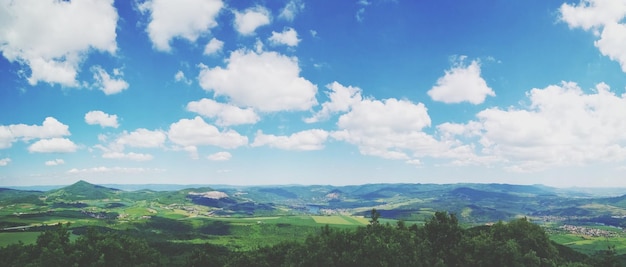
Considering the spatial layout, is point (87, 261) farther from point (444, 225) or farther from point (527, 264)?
point (527, 264)

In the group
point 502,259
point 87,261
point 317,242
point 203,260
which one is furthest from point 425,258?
point 87,261

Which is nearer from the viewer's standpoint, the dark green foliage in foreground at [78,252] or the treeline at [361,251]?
the dark green foliage in foreground at [78,252]

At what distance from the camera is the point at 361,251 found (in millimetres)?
88000

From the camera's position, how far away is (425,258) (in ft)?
300

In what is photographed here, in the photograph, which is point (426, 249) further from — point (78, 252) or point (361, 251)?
point (78, 252)

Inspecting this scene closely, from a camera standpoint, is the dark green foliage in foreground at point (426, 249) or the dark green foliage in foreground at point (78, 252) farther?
the dark green foliage in foreground at point (426, 249)

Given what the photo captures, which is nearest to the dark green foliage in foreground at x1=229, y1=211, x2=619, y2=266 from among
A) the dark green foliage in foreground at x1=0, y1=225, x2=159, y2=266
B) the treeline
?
the treeline

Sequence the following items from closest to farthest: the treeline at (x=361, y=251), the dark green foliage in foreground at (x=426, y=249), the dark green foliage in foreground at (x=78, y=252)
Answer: the dark green foliage in foreground at (x=78, y=252)
the treeline at (x=361, y=251)
the dark green foliage in foreground at (x=426, y=249)

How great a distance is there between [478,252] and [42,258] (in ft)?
320

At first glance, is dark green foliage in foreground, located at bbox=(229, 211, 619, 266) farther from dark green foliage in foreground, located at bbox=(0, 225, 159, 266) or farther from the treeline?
dark green foliage in foreground, located at bbox=(0, 225, 159, 266)

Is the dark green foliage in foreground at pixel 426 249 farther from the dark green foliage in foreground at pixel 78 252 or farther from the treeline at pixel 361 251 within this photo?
the dark green foliage in foreground at pixel 78 252

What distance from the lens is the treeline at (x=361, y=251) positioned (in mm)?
83688

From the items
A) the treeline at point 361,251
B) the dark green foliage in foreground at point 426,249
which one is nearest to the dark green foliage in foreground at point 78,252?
the treeline at point 361,251

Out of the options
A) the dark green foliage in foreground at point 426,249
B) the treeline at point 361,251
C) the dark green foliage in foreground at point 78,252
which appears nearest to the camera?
the dark green foliage in foreground at point 78,252
